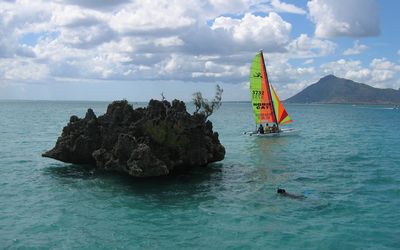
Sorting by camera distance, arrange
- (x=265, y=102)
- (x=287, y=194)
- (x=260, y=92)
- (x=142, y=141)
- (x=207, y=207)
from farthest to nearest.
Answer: (x=265, y=102), (x=260, y=92), (x=142, y=141), (x=287, y=194), (x=207, y=207)

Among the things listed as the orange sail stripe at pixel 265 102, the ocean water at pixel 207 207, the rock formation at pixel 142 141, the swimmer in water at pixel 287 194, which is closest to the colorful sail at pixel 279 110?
the orange sail stripe at pixel 265 102

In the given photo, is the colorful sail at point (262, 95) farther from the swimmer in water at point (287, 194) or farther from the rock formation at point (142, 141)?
the swimmer in water at point (287, 194)

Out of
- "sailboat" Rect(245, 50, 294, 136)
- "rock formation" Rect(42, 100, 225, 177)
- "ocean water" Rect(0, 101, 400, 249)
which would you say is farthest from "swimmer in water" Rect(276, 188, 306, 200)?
"sailboat" Rect(245, 50, 294, 136)

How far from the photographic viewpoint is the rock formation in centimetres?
3556

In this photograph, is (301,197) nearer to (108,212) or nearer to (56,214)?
(108,212)

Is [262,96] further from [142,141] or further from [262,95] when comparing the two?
[142,141]

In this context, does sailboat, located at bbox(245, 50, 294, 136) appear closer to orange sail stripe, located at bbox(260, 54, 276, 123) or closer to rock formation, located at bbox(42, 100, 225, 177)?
orange sail stripe, located at bbox(260, 54, 276, 123)

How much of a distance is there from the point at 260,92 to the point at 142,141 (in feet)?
141

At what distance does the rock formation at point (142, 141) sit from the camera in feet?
117

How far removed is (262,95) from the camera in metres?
76.9

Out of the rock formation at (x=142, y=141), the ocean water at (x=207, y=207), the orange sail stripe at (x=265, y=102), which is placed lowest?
the ocean water at (x=207, y=207)

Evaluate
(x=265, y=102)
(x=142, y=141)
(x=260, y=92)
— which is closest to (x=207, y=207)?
(x=142, y=141)

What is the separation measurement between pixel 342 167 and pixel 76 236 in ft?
98.4

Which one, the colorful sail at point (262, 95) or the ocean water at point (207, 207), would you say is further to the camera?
the colorful sail at point (262, 95)
